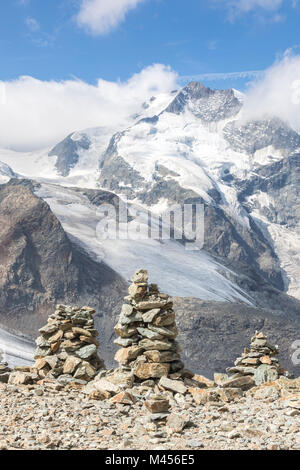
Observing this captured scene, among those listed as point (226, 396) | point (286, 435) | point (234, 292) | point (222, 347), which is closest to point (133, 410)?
point (226, 396)

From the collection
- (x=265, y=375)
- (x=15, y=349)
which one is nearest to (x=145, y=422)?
(x=265, y=375)

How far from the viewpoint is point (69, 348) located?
81.6 ft

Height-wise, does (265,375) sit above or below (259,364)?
above

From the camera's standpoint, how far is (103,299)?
6791 inches

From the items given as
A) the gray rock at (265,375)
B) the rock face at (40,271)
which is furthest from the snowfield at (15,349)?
the gray rock at (265,375)

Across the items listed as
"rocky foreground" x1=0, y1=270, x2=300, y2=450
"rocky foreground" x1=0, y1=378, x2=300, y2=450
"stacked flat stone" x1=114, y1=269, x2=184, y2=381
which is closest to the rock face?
"rocky foreground" x1=0, y1=270, x2=300, y2=450

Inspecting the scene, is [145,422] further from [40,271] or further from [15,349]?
[40,271]

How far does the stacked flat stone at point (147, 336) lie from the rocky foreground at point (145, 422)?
189 centimetres

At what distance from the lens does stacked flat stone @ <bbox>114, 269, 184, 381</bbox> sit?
20.2 meters

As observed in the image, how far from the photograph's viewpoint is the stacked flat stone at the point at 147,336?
20203mm

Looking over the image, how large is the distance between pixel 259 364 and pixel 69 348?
8.69 meters

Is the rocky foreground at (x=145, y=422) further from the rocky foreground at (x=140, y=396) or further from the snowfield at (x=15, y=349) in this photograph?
the snowfield at (x=15, y=349)

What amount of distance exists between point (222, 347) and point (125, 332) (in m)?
124

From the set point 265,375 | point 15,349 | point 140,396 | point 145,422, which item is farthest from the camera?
point 15,349
